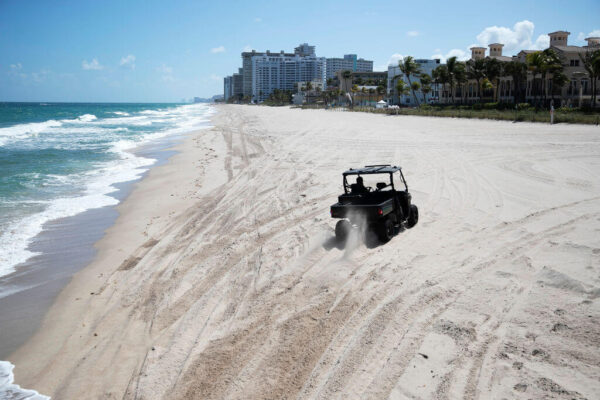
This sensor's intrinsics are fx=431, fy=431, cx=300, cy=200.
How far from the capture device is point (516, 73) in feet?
175

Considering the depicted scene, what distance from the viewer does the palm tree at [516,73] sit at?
51.5 m

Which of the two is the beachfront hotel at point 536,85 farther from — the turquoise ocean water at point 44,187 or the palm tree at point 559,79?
the turquoise ocean water at point 44,187

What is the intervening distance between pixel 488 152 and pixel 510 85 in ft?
160

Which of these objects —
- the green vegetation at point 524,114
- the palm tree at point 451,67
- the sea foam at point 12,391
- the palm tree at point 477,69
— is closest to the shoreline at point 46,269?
the sea foam at point 12,391

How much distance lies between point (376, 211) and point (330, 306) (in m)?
2.33

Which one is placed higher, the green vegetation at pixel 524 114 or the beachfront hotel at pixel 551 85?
the beachfront hotel at pixel 551 85

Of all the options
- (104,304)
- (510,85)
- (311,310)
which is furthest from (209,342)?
(510,85)

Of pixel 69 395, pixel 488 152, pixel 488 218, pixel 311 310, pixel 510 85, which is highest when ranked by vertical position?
pixel 510 85

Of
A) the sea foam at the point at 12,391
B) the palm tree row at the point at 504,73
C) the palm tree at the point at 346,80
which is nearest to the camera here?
the sea foam at the point at 12,391

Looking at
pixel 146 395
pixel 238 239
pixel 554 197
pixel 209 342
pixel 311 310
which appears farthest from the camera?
pixel 554 197

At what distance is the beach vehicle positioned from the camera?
7617 millimetres

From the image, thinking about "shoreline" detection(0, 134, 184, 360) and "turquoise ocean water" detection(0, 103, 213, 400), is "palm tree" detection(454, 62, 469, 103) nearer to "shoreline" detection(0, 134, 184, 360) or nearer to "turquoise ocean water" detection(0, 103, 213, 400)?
"turquoise ocean water" detection(0, 103, 213, 400)

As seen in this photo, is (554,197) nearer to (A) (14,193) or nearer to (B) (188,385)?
(B) (188,385)

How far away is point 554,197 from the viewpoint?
10570 mm
